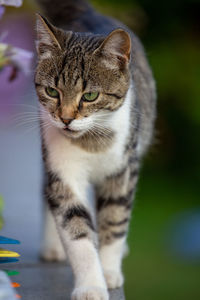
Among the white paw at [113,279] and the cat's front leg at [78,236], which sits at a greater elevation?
the cat's front leg at [78,236]

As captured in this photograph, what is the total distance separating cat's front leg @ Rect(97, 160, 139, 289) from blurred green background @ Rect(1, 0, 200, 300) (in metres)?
1.80

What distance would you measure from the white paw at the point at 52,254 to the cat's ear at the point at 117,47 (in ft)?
2.37

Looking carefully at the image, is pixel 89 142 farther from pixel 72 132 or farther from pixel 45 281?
pixel 45 281

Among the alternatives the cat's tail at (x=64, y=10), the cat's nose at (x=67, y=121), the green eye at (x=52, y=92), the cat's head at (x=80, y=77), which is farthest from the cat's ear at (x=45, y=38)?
the cat's tail at (x=64, y=10)

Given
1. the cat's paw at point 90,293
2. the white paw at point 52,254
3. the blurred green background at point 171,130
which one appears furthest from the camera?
the blurred green background at point 171,130

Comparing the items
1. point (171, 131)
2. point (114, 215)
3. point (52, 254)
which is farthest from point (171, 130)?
point (114, 215)

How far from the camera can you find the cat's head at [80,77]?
5.43 ft

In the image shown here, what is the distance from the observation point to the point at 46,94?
171 cm

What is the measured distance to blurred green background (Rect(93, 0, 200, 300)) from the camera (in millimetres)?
4031

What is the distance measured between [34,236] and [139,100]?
2.22 feet

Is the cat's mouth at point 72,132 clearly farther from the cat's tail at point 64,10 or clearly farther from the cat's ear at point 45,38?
the cat's tail at point 64,10

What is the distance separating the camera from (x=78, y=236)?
5.65 ft

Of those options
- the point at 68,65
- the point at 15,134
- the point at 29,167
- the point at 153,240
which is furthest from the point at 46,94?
the point at 15,134

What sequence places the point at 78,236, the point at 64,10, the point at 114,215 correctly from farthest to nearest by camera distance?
1. the point at 64,10
2. the point at 114,215
3. the point at 78,236
